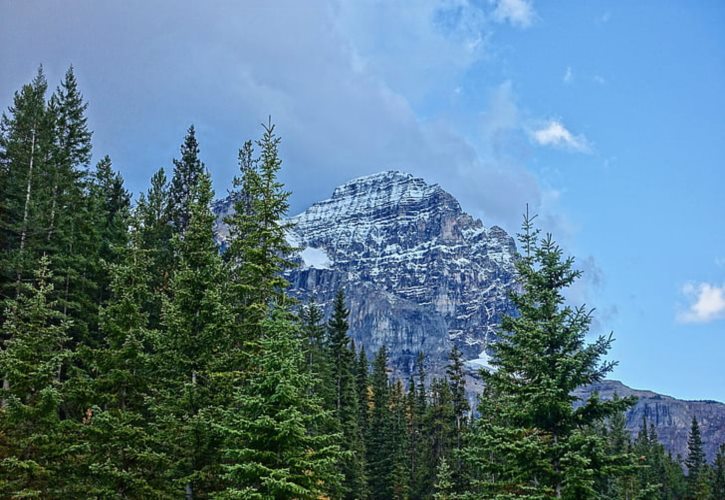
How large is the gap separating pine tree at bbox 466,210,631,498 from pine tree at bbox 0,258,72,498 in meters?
13.9

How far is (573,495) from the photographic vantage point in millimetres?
17234

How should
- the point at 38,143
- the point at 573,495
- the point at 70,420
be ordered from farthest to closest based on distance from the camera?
the point at 38,143 → the point at 70,420 → the point at 573,495

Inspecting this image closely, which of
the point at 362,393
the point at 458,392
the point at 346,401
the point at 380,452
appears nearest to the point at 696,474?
the point at 362,393

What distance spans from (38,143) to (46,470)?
25127 millimetres

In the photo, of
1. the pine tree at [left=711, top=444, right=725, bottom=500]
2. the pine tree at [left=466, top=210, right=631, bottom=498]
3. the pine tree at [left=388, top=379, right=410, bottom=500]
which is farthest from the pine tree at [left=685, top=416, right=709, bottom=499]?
the pine tree at [left=466, top=210, right=631, bottom=498]

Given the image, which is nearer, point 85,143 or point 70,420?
point 70,420

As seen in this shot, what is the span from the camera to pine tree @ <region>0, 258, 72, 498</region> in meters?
19.5

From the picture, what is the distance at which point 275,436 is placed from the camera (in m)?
16.5

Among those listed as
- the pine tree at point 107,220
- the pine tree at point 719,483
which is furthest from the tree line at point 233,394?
the pine tree at point 719,483

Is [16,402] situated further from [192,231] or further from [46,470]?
[192,231]

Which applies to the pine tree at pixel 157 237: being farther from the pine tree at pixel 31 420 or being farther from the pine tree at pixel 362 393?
the pine tree at pixel 362 393

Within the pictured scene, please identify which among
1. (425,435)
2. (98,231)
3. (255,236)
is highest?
(98,231)

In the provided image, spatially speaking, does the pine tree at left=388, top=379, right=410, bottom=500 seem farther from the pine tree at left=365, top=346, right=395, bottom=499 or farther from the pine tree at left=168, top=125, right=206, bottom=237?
the pine tree at left=168, top=125, right=206, bottom=237

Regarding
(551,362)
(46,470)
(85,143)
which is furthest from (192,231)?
(85,143)
